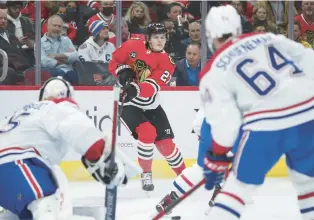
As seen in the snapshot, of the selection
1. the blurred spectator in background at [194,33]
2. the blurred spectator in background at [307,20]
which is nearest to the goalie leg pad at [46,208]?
the blurred spectator in background at [194,33]

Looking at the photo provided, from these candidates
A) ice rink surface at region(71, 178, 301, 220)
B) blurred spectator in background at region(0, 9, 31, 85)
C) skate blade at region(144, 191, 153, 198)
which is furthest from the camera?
blurred spectator in background at region(0, 9, 31, 85)

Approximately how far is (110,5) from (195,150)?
4.08 ft

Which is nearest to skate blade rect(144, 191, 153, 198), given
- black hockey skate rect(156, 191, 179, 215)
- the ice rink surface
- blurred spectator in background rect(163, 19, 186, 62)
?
the ice rink surface

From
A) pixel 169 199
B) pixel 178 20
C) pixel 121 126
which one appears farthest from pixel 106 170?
pixel 178 20

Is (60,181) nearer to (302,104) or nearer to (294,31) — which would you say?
(302,104)

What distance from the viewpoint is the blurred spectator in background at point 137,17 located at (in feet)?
20.1

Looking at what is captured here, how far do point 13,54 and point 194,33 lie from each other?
1.36 m

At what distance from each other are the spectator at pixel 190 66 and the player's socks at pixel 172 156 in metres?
1.00

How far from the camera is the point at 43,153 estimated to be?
3.13 meters

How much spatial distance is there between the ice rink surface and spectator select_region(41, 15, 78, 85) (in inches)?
34.7

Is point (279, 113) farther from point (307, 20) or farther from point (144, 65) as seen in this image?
point (307, 20)

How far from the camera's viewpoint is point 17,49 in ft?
19.5

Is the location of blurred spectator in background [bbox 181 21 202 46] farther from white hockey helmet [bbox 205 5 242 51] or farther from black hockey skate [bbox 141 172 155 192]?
white hockey helmet [bbox 205 5 242 51]

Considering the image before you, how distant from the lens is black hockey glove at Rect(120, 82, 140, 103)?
5227mm
